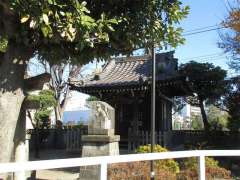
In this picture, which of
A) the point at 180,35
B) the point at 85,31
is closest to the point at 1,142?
the point at 85,31

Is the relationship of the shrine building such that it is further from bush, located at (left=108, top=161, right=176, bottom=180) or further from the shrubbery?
bush, located at (left=108, top=161, right=176, bottom=180)

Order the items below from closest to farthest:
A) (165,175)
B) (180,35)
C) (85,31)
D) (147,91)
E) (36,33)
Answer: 1. (85,31)
2. (36,33)
3. (180,35)
4. (165,175)
5. (147,91)

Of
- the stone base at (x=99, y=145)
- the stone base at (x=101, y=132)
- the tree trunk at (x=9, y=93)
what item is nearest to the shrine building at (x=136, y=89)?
the stone base at (x=101, y=132)

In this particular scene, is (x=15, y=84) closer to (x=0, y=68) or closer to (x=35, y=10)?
(x=0, y=68)

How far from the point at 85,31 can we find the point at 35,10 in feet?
2.08

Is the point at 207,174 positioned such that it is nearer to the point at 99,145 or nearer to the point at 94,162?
the point at 94,162

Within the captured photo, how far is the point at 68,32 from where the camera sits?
4.96m

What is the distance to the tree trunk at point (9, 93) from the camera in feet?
17.9

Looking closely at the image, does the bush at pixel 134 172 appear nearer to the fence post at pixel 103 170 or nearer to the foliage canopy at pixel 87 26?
the fence post at pixel 103 170

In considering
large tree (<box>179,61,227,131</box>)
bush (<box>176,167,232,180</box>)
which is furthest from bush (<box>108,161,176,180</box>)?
large tree (<box>179,61,227,131</box>)

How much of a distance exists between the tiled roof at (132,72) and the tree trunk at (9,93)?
48.8ft

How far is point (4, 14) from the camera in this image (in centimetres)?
525

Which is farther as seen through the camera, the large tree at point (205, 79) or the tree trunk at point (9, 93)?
the large tree at point (205, 79)

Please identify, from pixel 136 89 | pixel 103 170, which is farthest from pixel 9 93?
pixel 136 89
